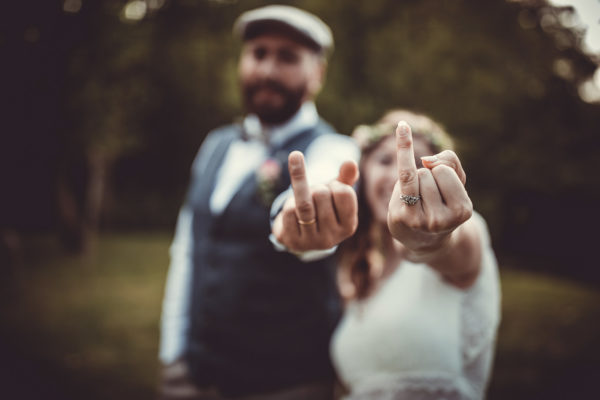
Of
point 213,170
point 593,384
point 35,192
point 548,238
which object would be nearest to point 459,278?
point 213,170

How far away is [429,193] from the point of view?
843mm

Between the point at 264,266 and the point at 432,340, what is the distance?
2.97 ft

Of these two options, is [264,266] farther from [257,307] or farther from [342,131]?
[342,131]

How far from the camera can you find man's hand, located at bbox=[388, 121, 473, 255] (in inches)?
32.7

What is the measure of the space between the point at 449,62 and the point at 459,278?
5.75 meters

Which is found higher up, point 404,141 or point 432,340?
point 404,141

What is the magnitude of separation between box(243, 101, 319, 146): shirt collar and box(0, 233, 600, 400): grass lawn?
2742 mm

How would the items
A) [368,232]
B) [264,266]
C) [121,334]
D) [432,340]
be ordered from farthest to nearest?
[121,334], [368,232], [264,266], [432,340]

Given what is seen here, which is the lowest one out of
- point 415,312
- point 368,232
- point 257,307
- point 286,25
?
point 257,307

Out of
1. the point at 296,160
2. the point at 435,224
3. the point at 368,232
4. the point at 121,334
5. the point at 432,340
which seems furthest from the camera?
the point at 121,334

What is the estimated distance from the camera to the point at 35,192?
9.59 feet

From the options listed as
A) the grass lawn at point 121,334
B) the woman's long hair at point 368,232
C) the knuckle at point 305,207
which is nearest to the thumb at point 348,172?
the knuckle at point 305,207

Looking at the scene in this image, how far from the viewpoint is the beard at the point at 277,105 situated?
7.13 feet

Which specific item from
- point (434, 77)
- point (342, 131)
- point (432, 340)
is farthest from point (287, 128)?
point (342, 131)
